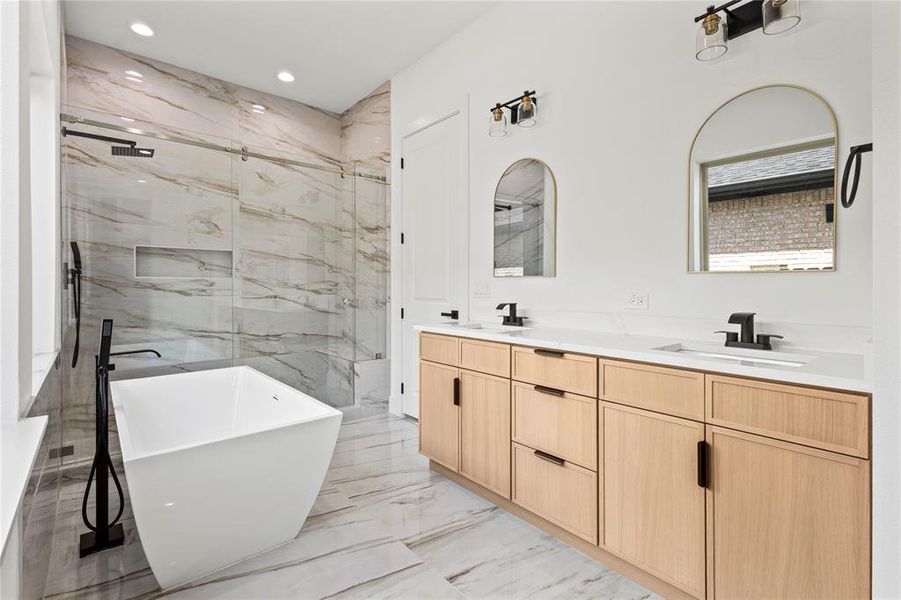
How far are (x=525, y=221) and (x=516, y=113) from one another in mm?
689

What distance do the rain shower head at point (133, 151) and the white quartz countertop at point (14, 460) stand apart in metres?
2.43

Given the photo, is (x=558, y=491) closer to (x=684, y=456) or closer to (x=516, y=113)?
(x=684, y=456)

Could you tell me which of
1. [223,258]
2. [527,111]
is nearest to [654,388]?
[527,111]

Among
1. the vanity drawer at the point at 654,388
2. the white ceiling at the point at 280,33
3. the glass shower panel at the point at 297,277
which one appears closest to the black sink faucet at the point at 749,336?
the vanity drawer at the point at 654,388

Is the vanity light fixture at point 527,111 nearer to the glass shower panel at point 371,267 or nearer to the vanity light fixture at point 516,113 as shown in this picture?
the vanity light fixture at point 516,113

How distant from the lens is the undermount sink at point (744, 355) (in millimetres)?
1666

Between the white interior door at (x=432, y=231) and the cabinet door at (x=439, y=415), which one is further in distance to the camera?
the white interior door at (x=432, y=231)

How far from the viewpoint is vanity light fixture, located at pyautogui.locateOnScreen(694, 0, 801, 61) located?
5.71 ft

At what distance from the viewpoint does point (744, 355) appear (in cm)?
182

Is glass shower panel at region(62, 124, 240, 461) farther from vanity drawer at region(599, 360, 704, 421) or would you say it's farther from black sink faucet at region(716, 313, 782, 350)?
black sink faucet at region(716, 313, 782, 350)

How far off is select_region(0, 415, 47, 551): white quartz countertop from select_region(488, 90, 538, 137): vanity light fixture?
2638 millimetres

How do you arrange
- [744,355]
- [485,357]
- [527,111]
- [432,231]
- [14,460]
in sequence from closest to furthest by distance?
[14,460] < [744,355] < [485,357] < [527,111] < [432,231]

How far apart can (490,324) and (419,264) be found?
3.43 ft

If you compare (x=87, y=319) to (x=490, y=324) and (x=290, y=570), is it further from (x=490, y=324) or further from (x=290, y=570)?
(x=490, y=324)
